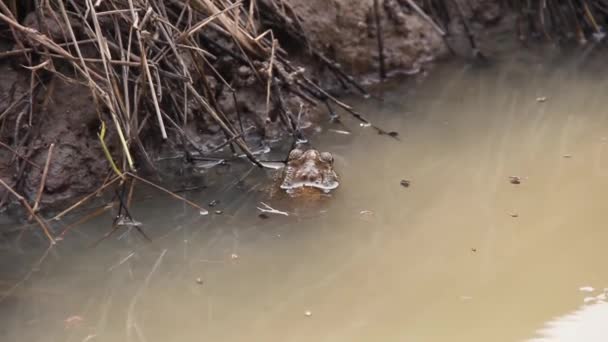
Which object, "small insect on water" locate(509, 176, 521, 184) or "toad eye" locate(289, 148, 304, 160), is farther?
"toad eye" locate(289, 148, 304, 160)

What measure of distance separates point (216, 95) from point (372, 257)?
1.15 meters

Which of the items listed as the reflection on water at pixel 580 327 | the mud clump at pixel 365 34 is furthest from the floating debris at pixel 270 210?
the mud clump at pixel 365 34

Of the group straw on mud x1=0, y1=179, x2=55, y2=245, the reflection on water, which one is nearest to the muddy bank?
straw on mud x1=0, y1=179, x2=55, y2=245

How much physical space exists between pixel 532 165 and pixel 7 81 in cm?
182

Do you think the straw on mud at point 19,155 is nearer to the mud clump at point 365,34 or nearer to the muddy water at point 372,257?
the muddy water at point 372,257

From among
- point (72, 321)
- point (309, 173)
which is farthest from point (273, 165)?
point (72, 321)

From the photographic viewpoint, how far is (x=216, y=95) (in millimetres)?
3055

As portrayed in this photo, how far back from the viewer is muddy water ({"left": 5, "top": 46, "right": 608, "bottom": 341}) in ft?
6.24

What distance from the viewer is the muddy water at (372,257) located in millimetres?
1903

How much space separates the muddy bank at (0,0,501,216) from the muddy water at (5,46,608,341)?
0.23 metres

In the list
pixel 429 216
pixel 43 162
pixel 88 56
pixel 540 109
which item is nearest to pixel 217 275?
pixel 429 216

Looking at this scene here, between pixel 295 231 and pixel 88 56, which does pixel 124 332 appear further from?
pixel 88 56

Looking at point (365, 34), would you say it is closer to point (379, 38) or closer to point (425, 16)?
point (379, 38)

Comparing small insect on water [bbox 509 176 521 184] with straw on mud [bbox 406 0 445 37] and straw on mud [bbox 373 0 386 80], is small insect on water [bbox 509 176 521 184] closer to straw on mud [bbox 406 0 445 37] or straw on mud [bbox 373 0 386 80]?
straw on mud [bbox 373 0 386 80]
